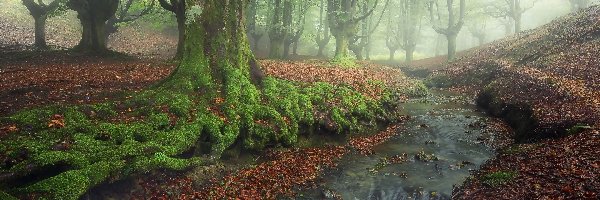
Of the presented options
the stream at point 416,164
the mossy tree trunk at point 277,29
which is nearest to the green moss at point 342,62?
the mossy tree trunk at point 277,29

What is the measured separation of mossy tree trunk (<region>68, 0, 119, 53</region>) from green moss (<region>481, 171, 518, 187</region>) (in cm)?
2097

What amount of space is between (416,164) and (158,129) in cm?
830

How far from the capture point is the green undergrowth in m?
8.72

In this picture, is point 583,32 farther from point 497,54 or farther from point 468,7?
point 468,7

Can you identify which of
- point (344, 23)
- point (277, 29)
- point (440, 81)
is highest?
point (344, 23)

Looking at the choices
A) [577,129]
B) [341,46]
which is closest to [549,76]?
[577,129]

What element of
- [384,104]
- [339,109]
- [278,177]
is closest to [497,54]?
[384,104]

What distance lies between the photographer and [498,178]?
1034 cm

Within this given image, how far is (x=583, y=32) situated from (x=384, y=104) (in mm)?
15356

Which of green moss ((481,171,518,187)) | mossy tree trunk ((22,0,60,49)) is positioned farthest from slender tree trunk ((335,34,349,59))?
green moss ((481,171,518,187))

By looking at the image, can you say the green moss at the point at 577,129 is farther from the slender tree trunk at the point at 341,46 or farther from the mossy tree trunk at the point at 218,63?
the slender tree trunk at the point at 341,46

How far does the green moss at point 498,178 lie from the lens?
10.1m

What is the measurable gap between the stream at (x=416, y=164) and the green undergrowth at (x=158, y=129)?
6.82ft

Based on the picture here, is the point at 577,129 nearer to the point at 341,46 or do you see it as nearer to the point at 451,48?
the point at 341,46
